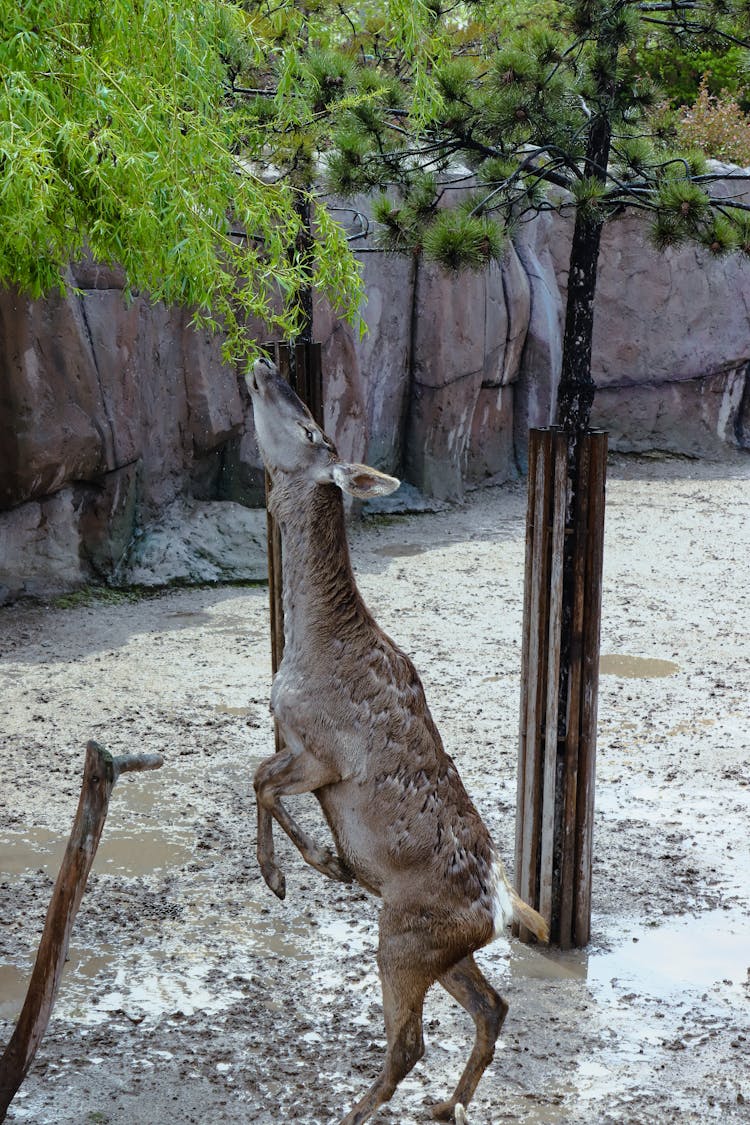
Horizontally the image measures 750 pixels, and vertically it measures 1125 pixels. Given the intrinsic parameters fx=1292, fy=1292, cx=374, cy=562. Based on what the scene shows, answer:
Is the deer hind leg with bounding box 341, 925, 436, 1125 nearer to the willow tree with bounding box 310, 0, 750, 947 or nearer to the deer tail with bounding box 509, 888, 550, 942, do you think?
the deer tail with bounding box 509, 888, 550, 942

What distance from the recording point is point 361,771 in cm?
335

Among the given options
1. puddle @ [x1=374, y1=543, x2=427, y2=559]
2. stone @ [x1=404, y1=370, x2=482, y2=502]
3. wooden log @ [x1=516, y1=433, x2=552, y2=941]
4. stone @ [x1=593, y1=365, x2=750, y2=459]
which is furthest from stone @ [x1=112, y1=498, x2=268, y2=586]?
stone @ [x1=593, y1=365, x2=750, y2=459]

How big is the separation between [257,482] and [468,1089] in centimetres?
730

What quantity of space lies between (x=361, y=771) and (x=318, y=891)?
1970mm

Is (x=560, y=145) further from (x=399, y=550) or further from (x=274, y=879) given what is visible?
(x=399, y=550)

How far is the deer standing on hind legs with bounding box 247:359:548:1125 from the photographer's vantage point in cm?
335

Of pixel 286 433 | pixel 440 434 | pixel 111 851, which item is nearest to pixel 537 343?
pixel 440 434

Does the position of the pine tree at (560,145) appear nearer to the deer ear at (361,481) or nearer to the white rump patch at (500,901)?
the deer ear at (361,481)

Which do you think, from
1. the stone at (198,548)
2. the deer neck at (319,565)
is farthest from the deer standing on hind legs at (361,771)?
the stone at (198,548)

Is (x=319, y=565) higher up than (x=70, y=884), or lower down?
higher up

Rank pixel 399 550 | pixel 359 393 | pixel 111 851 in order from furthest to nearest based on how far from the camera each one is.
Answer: pixel 359 393 < pixel 399 550 < pixel 111 851

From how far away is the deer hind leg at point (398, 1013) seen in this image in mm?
3346

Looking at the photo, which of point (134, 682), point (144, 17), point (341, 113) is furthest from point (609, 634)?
point (144, 17)

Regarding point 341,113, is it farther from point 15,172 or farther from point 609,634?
point 609,634
